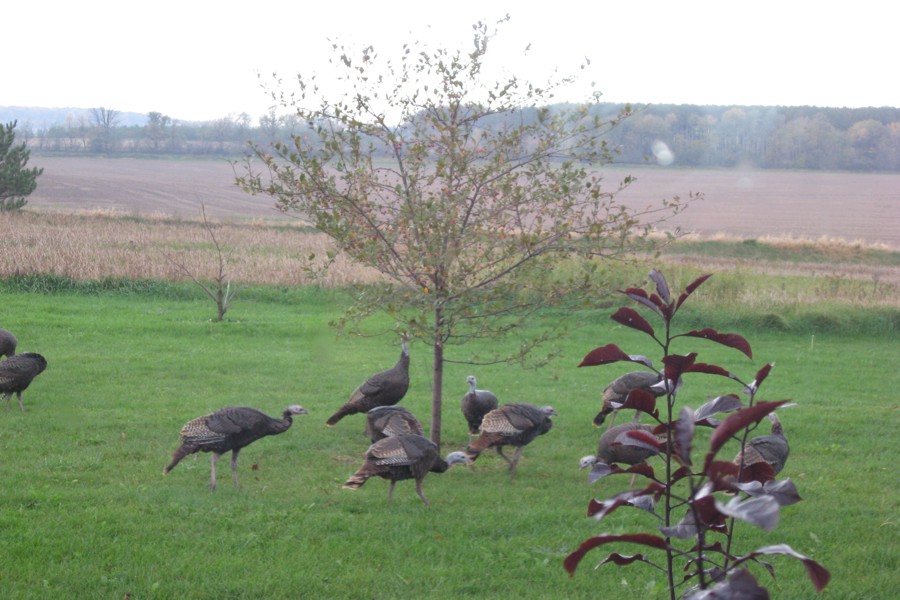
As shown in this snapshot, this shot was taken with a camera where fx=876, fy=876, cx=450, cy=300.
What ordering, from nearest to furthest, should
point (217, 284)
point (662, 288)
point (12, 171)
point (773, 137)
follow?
point (662, 288) → point (217, 284) → point (12, 171) → point (773, 137)

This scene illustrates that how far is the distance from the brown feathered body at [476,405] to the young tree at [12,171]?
32.5m

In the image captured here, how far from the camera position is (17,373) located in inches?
465

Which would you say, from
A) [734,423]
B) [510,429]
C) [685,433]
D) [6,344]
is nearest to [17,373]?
[6,344]

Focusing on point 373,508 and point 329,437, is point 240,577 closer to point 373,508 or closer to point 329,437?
point 373,508

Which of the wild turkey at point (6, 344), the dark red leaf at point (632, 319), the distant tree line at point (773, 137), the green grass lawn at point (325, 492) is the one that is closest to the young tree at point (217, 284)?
the green grass lawn at point (325, 492)

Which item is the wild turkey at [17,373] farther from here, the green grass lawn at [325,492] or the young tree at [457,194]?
the young tree at [457,194]

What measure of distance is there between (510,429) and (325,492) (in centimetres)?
219

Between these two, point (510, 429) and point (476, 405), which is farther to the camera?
point (476, 405)

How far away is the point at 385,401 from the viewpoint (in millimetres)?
11727

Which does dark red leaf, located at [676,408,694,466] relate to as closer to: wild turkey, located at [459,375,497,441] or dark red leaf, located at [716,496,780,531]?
dark red leaf, located at [716,496,780,531]

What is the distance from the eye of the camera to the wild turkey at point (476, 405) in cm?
1155

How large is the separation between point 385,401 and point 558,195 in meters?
3.85

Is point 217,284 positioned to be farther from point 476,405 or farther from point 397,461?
point 397,461

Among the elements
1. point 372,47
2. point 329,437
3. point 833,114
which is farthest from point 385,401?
point 833,114
